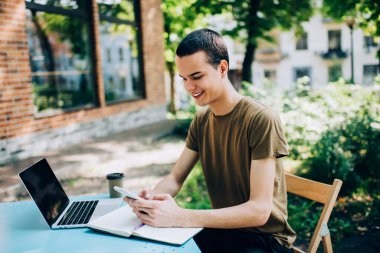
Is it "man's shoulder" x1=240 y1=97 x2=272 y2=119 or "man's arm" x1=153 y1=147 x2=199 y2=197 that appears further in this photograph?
"man's arm" x1=153 y1=147 x2=199 y2=197

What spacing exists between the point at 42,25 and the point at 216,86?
31.9ft

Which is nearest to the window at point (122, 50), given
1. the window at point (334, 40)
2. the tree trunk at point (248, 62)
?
the tree trunk at point (248, 62)

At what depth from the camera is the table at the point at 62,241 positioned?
5.07 ft

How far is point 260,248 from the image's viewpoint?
1880 millimetres

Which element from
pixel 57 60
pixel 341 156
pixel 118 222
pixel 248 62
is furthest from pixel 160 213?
pixel 57 60

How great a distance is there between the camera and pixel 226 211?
67.4 inches

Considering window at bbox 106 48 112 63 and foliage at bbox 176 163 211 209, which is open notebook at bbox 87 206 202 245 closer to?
foliage at bbox 176 163 211 209

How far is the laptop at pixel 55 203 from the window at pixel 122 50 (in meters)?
6.57

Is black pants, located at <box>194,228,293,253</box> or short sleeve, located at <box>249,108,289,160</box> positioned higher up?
short sleeve, located at <box>249,108,289,160</box>

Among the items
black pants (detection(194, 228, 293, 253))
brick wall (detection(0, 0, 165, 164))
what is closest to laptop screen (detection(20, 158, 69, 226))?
black pants (detection(194, 228, 293, 253))

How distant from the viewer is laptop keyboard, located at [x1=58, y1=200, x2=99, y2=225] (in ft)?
6.17

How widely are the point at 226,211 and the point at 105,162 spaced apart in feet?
15.9

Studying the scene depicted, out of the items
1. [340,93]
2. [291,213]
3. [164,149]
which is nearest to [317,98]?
[340,93]

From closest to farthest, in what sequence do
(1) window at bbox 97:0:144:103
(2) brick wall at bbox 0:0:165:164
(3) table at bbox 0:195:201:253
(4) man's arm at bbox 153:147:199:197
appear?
(3) table at bbox 0:195:201:253, (4) man's arm at bbox 153:147:199:197, (2) brick wall at bbox 0:0:165:164, (1) window at bbox 97:0:144:103
